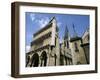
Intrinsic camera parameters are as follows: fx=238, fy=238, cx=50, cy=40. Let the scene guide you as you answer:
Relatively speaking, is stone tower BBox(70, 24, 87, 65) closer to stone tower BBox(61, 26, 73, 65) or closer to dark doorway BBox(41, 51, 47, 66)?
stone tower BBox(61, 26, 73, 65)

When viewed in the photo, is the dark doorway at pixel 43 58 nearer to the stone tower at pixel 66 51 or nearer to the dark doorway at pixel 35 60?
the dark doorway at pixel 35 60

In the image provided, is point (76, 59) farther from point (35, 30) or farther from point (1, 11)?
point (1, 11)

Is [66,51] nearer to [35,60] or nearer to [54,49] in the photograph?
[54,49]

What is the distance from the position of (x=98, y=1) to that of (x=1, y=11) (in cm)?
85

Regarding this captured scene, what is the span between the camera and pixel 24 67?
66.9 inches

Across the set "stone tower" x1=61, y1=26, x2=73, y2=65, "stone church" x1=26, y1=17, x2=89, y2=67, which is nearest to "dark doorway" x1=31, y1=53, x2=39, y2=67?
"stone church" x1=26, y1=17, x2=89, y2=67

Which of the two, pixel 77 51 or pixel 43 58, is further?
pixel 77 51

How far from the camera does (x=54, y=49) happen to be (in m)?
1.80

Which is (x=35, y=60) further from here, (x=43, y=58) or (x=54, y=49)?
(x=54, y=49)

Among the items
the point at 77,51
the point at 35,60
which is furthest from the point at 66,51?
the point at 35,60

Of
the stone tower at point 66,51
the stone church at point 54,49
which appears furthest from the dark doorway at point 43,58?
the stone tower at point 66,51

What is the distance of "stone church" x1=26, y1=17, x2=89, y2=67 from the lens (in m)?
1.75

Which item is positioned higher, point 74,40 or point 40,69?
point 74,40

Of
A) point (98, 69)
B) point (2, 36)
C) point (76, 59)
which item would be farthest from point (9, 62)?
point (98, 69)
